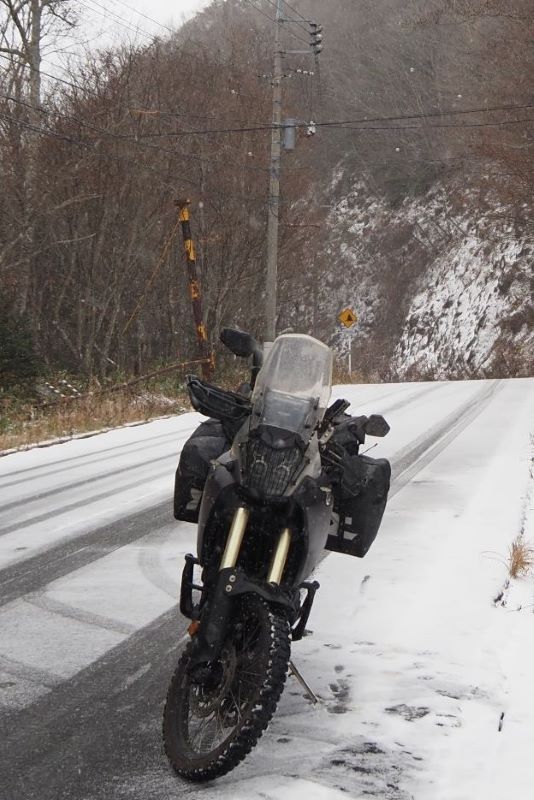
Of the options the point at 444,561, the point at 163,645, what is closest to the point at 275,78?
the point at 444,561

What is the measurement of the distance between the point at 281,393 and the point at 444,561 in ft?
10.8

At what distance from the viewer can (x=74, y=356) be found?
74.7ft

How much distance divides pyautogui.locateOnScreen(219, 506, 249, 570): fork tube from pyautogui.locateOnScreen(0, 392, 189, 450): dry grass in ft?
32.2

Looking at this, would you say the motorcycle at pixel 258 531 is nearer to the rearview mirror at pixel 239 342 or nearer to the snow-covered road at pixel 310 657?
the rearview mirror at pixel 239 342

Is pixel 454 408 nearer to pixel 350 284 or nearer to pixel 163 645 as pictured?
pixel 163 645

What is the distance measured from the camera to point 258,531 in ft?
11.5

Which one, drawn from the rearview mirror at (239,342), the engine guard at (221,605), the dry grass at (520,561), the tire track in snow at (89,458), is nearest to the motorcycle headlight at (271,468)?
the engine guard at (221,605)

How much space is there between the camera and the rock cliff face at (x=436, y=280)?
38.1 meters

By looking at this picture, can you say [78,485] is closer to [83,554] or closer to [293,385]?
[83,554]

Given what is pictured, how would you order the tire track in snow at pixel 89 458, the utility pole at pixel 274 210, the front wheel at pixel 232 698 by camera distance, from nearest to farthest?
the front wheel at pixel 232 698 → the tire track in snow at pixel 89 458 → the utility pole at pixel 274 210

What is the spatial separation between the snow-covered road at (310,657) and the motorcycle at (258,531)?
0.32 metres

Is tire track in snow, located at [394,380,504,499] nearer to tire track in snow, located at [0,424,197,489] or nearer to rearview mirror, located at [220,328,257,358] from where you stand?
tire track in snow, located at [0,424,197,489]

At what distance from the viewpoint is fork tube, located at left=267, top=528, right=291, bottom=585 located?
3350 millimetres

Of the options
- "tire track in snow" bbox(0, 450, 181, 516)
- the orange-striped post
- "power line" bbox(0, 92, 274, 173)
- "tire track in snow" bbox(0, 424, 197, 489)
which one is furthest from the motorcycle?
"power line" bbox(0, 92, 274, 173)
